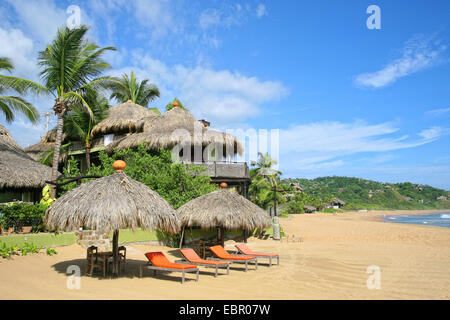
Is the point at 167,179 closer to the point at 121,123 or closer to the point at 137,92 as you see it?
the point at 121,123

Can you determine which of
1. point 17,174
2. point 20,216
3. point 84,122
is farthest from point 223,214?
point 84,122

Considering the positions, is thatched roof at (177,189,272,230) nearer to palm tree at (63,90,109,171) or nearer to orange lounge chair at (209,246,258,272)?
orange lounge chair at (209,246,258,272)

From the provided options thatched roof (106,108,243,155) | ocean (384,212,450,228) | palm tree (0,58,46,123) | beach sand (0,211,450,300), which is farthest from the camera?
ocean (384,212,450,228)

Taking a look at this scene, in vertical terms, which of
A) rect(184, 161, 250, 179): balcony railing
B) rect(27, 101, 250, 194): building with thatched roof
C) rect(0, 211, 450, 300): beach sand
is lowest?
rect(0, 211, 450, 300): beach sand

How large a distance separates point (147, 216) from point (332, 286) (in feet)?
13.8

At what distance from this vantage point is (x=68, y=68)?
13.6 m

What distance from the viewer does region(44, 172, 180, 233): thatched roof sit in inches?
276

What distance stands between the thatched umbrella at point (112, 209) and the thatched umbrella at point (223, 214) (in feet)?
7.49

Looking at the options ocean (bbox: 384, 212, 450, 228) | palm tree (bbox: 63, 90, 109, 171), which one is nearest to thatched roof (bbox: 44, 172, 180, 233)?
palm tree (bbox: 63, 90, 109, 171)

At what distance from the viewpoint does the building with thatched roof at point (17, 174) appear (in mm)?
13523

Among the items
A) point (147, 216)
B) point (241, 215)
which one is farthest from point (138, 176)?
point (147, 216)

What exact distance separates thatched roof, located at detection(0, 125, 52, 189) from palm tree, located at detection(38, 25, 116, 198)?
140 centimetres

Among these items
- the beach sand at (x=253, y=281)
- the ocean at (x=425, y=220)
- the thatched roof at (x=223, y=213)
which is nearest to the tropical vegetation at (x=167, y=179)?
the thatched roof at (x=223, y=213)
